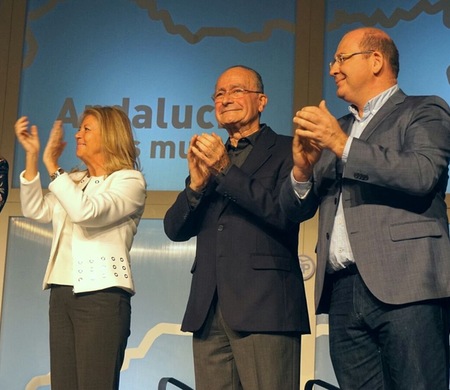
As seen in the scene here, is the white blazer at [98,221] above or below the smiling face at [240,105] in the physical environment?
below

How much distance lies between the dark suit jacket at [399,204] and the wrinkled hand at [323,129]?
0.16 ft

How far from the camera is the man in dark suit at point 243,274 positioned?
263cm

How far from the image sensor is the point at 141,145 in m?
4.77

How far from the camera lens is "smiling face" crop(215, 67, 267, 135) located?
9.82 ft

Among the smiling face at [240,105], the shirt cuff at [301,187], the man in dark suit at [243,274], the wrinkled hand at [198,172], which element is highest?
the smiling face at [240,105]

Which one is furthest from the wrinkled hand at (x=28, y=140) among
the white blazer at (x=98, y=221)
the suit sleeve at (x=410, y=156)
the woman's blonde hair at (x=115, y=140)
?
the suit sleeve at (x=410, y=156)

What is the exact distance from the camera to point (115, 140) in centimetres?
317

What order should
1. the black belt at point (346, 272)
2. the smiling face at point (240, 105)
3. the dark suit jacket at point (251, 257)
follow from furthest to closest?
the smiling face at point (240, 105)
the dark suit jacket at point (251, 257)
the black belt at point (346, 272)

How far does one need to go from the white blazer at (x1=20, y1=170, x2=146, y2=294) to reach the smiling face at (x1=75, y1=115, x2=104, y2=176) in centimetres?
7

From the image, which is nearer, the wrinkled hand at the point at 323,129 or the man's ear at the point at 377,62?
the wrinkled hand at the point at 323,129

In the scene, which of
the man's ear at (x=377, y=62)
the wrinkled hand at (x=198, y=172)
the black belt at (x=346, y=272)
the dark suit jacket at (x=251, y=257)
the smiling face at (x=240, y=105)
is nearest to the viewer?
the black belt at (x=346, y=272)

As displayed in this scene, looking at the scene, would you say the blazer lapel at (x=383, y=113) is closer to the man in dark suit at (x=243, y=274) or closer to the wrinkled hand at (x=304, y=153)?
the wrinkled hand at (x=304, y=153)

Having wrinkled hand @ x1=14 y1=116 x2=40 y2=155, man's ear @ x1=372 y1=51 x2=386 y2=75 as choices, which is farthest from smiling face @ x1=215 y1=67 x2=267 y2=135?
wrinkled hand @ x1=14 y1=116 x2=40 y2=155

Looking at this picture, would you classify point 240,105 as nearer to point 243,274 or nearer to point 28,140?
point 243,274
